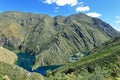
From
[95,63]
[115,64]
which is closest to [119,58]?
[115,64]

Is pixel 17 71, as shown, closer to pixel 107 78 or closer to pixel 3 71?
pixel 3 71

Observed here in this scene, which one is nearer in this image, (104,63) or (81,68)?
(104,63)

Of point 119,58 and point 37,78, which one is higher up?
point 119,58

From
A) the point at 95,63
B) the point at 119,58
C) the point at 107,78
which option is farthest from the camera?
the point at 95,63

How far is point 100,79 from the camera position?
9312 cm

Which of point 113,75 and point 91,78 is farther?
point 113,75

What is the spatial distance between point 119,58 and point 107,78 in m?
32.5

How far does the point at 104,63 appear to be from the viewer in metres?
144

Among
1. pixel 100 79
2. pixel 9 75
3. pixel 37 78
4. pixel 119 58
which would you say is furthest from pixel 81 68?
pixel 100 79

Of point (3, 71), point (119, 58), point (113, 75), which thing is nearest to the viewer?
point (113, 75)

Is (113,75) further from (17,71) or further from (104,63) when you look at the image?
(17,71)

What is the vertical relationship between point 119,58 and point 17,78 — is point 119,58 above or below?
above

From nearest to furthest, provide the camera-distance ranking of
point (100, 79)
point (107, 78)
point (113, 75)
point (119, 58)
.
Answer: point (100, 79) → point (107, 78) → point (113, 75) → point (119, 58)

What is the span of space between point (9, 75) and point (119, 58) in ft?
207
